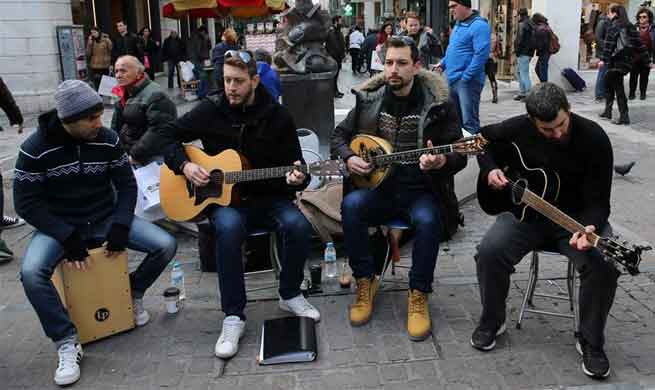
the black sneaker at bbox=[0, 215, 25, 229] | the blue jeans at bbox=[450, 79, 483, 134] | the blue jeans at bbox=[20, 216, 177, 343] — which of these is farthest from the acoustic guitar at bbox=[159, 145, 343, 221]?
the blue jeans at bbox=[450, 79, 483, 134]

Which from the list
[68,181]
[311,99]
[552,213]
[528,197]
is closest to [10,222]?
[68,181]

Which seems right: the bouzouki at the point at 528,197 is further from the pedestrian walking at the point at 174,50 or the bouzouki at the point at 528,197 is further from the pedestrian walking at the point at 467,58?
the pedestrian walking at the point at 174,50

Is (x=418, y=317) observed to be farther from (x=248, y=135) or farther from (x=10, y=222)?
(x=10, y=222)

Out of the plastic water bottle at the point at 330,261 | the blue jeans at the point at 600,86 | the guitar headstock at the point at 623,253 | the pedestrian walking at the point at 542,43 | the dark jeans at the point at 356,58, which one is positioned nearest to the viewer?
the guitar headstock at the point at 623,253

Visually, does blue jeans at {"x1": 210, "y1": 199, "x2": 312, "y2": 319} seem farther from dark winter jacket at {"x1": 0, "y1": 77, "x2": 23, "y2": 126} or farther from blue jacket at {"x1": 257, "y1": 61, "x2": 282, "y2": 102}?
dark winter jacket at {"x1": 0, "y1": 77, "x2": 23, "y2": 126}

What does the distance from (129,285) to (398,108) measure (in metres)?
1.86

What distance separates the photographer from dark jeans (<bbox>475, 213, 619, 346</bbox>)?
328 centimetres

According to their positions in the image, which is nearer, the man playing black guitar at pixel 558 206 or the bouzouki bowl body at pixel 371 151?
the man playing black guitar at pixel 558 206

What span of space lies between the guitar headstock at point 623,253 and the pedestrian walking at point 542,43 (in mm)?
10567

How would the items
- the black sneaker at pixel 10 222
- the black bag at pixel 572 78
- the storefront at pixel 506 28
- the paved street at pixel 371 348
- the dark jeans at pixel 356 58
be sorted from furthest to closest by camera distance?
the dark jeans at pixel 356 58 < the storefront at pixel 506 28 < the black bag at pixel 572 78 < the black sneaker at pixel 10 222 < the paved street at pixel 371 348

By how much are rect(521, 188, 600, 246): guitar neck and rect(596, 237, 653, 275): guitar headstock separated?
55mm

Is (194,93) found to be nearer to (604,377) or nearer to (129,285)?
(129,285)

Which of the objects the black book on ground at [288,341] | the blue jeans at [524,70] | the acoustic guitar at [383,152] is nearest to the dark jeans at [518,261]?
the acoustic guitar at [383,152]

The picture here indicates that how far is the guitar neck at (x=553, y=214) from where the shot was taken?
3178 mm
